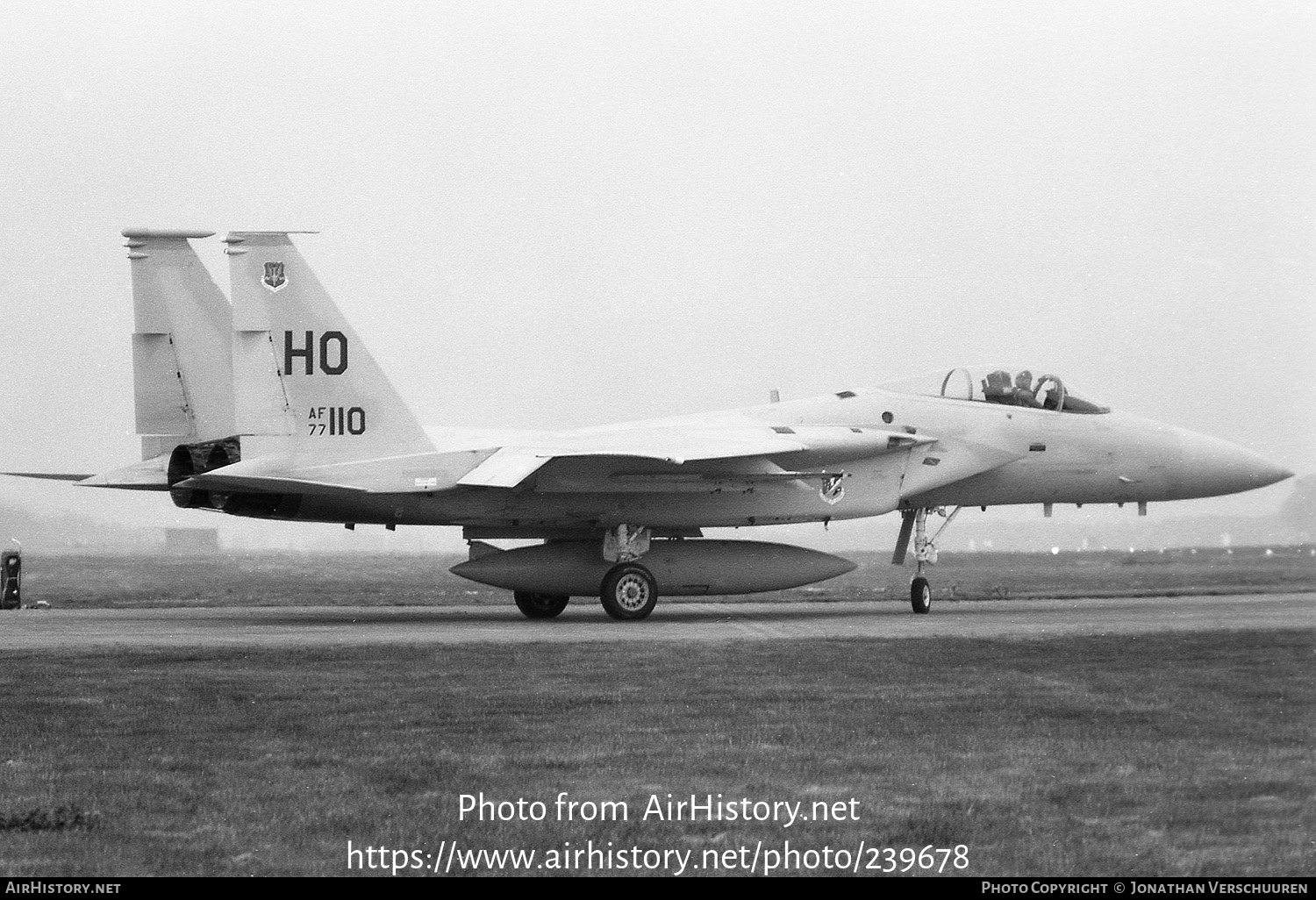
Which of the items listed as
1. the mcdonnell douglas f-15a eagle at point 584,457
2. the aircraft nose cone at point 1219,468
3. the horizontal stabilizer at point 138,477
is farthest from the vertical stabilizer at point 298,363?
the aircraft nose cone at point 1219,468

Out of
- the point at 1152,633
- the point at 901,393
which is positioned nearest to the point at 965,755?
the point at 1152,633

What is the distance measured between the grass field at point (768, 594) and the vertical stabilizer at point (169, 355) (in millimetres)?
4351

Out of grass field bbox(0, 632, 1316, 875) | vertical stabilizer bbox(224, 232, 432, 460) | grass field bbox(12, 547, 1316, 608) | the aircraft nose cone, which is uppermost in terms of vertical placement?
vertical stabilizer bbox(224, 232, 432, 460)

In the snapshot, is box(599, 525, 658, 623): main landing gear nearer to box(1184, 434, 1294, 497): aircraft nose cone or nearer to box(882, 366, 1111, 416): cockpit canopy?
box(882, 366, 1111, 416): cockpit canopy

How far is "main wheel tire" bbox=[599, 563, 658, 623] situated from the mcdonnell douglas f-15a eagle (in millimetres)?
24

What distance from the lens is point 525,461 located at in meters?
17.1

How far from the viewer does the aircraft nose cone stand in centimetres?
2064

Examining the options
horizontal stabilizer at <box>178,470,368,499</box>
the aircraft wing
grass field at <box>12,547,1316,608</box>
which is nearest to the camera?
horizontal stabilizer at <box>178,470,368,499</box>

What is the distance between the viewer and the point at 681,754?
802cm

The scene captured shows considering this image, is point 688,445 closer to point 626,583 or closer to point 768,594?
point 626,583

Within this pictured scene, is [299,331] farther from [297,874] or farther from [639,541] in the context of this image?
[297,874]

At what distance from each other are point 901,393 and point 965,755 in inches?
480

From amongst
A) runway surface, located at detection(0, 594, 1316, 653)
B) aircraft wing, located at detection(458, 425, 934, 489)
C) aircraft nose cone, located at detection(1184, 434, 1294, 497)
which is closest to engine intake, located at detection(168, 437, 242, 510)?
runway surface, located at detection(0, 594, 1316, 653)

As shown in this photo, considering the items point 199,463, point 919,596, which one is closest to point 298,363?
point 199,463
